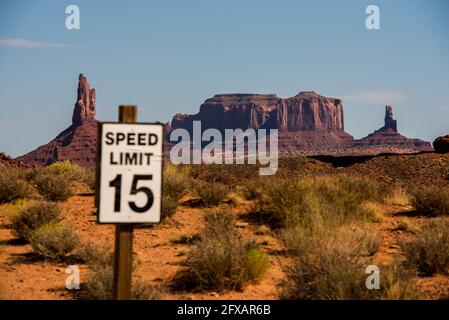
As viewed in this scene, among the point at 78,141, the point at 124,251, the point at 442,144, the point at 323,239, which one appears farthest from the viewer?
the point at 78,141

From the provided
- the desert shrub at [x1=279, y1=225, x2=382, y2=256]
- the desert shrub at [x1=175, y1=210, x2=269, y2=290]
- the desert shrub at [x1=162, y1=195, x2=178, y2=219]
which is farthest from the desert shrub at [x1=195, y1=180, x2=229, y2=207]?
the desert shrub at [x1=175, y1=210, x2=269, y2=290]

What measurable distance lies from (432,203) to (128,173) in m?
12.9

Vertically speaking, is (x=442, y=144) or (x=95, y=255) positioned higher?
(x=442, y=144)

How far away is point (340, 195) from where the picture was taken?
1584cm

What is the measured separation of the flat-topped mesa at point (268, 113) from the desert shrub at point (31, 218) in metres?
169

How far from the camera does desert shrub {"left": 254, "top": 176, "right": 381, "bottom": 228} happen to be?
13211mm

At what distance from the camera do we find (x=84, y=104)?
149875mm

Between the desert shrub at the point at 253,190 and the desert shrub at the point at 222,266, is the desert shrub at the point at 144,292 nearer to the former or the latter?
the desert shrub at the point at 222,266

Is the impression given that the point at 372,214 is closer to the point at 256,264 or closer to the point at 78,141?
the point at 256,264

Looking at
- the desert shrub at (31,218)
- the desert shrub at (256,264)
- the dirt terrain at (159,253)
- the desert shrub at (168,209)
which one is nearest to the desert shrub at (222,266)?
the desert shrub at (256,264)

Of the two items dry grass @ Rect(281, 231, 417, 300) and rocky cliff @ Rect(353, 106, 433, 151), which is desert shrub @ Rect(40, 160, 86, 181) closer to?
dry grass @ Rect(281, 231, 417, 300)

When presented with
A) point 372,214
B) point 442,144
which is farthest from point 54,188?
point 442,144

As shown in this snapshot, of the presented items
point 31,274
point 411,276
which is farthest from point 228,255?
point 31,274
